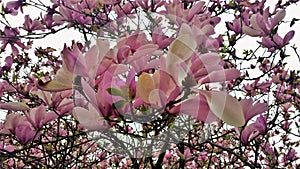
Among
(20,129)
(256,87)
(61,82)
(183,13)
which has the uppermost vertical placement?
(256,87)

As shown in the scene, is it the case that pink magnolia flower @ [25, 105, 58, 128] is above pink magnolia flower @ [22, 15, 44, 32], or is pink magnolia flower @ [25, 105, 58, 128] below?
below

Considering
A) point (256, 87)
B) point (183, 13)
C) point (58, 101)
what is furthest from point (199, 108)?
point (256, 87)

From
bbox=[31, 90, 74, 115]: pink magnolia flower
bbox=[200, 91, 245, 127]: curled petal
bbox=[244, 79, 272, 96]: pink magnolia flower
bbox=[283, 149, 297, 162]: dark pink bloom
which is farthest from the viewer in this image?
bbox=[283, 149, 297, 162]: dark pink bloom

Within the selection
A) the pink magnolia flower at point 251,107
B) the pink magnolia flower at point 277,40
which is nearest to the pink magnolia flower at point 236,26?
the pink magnolia flower at point 277,40

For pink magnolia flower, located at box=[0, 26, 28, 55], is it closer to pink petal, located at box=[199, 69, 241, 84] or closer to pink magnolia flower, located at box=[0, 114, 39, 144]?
pink magnolia flower, located at box=[0, 114, 39, 144]

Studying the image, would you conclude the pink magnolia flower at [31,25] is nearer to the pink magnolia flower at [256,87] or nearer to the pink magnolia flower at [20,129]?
the pink magnolia flower at [20,129]

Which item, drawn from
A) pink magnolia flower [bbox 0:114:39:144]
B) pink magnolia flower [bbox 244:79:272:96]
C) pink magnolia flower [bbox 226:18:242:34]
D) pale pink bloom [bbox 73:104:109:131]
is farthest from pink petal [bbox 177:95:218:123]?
pink magnolia flower [bbox 244:79:272:96]

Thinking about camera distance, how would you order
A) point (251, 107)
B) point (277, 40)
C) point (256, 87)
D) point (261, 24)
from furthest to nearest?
point (256, 87), point (277, 40), point (261, 24), point (251, 107)

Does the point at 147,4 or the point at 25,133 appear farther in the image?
the point at 147,4

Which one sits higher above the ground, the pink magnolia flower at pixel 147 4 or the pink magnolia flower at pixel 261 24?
the pink magnolia flower at pixel 147 4

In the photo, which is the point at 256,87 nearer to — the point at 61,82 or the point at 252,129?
the point at 252,129

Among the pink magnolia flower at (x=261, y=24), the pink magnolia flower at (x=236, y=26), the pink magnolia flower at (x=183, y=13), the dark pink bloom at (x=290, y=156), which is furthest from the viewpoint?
the dark pink bloom at (x=290, y=156)

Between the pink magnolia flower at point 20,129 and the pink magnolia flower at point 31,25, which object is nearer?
the pink magnolia flower at point 20,129

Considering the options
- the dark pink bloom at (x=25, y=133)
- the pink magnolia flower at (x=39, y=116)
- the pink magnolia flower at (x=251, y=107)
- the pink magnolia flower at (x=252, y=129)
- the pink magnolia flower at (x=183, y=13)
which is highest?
the pink magnolia flower at (x=183, y=13)
